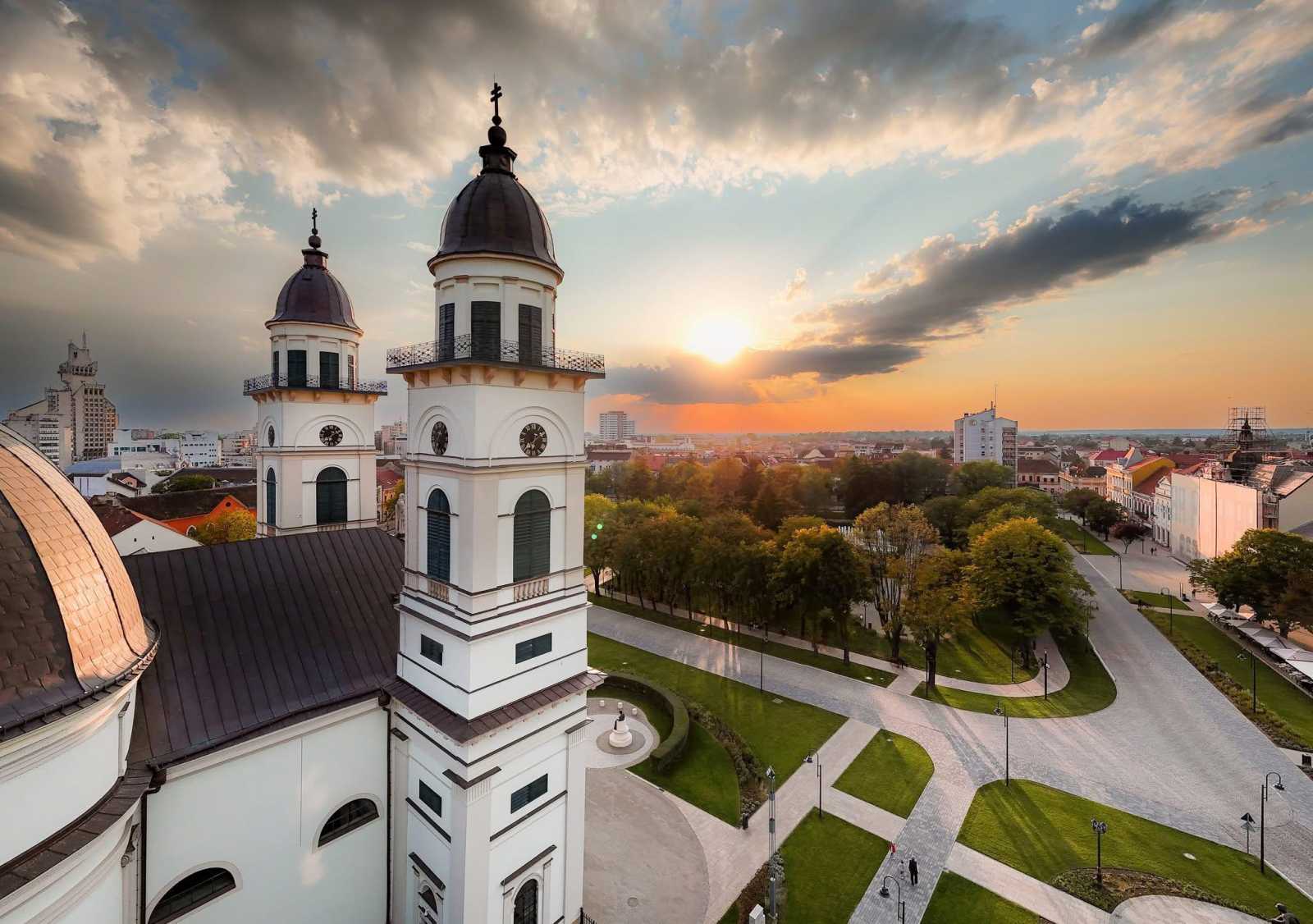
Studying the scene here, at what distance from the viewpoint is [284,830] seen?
1302 cm

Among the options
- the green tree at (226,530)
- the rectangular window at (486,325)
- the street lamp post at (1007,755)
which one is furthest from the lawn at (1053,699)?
the green tree at (226,530)

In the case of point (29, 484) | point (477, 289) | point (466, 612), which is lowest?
point (466, 612)

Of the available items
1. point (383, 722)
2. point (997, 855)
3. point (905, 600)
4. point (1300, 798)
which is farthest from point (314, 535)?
point (1300, 798)

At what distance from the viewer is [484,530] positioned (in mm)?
12984

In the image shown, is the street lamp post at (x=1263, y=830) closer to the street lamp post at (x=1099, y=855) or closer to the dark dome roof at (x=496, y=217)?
the street lamp post at (x=1099, y=855)

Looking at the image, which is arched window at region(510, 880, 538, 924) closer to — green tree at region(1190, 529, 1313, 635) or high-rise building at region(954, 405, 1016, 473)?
green tree at region(1190, 529, 1313, 635)

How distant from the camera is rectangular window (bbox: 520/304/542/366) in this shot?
13883 mm

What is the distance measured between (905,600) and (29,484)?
34.1 meters

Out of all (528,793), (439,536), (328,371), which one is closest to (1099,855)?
(528,793)

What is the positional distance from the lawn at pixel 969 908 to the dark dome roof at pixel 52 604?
21.5 metres

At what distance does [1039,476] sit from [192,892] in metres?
124

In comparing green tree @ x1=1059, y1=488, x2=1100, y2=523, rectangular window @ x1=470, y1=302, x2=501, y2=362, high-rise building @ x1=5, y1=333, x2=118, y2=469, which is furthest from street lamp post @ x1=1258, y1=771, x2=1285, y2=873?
high-rise building @ x1=5, y1=333, x2=118, y2=469

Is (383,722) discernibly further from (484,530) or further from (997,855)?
(997,855)

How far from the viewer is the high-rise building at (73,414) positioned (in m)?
75.4
